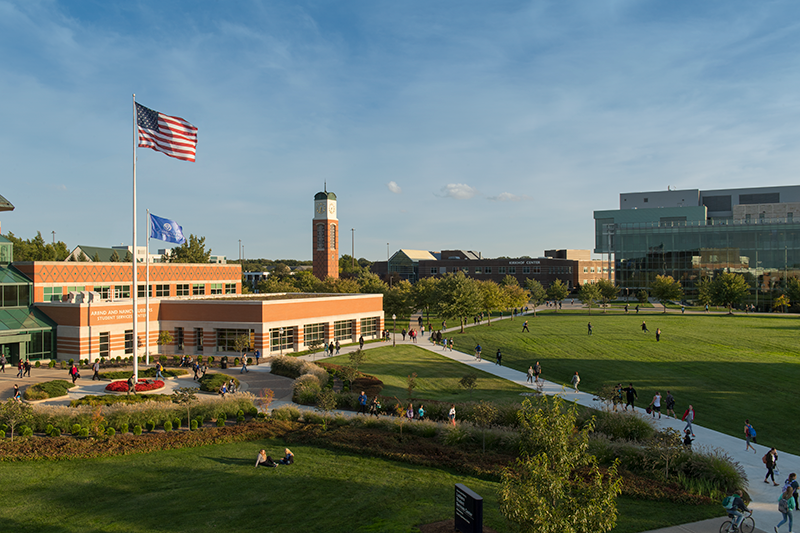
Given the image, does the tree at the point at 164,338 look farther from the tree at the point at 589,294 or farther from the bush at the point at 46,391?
the tree at the point at 589,294

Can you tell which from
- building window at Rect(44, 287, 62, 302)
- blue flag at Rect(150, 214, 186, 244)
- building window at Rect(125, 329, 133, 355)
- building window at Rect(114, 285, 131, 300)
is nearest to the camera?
blue flag at Rect(150, 214, 186, 244)

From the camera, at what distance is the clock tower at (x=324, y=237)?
100m

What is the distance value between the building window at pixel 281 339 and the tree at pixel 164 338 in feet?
28.9

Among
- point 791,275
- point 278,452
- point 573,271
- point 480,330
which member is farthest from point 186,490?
point 573,271

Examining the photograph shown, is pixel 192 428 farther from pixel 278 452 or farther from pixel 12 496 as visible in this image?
pixel 12 496

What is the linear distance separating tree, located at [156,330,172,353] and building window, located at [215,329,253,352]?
13.8 feet

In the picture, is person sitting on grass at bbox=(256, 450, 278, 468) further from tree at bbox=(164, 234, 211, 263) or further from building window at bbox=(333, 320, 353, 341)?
tree at bbox=(164, 234, 211, 263)

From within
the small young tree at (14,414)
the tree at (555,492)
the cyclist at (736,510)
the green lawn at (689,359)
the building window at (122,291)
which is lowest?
the green lawn at (689,359)

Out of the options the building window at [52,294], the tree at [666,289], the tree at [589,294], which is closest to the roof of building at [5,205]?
the building window at [52,294]

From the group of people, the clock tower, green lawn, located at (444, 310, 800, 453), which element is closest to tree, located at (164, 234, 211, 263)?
the clock tower

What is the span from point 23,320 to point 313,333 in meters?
22.9

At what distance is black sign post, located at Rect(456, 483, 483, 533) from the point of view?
10.4 m

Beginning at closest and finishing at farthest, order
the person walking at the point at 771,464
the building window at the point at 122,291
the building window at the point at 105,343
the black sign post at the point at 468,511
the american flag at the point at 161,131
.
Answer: the black sign post at the point at 468,511, the person walking at the point at 771,464, the american flag at the point at 161,131, the building window at the point at 105,343, the building window at the point at 122,291

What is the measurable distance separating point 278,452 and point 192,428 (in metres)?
5.36
